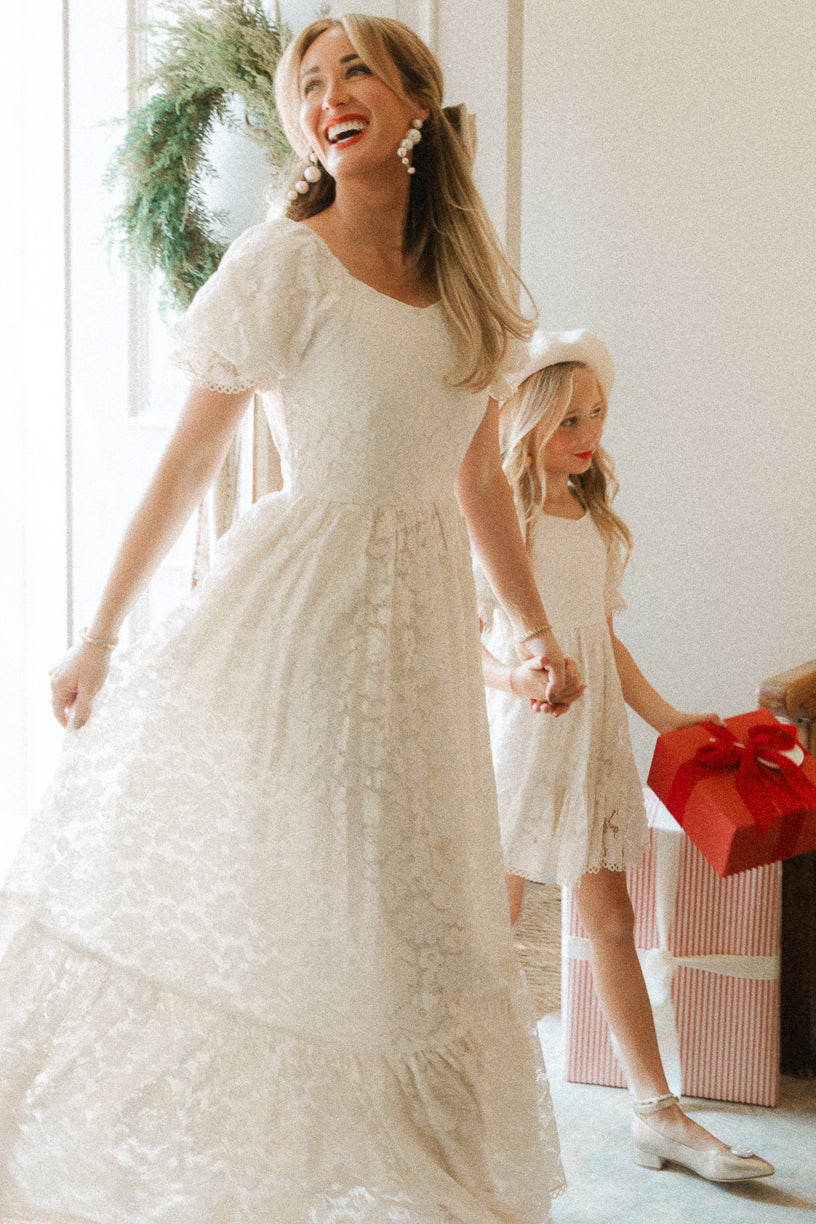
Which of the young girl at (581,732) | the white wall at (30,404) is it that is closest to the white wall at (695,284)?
the young girl at (581,732)

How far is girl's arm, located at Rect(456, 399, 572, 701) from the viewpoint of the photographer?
1.68 metres

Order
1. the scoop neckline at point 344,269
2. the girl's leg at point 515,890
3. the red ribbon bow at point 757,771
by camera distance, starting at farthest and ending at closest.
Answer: the girl's leg at point 515,890 < the red ribbon bow at point 757,771 < the scoop neckline at point 344,269

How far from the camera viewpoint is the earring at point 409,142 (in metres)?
1.50

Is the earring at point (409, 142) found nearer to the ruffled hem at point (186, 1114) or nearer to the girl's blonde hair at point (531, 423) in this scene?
the girl's blonde hair at point (531, 423)

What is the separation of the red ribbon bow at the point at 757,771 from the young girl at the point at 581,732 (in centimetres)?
15

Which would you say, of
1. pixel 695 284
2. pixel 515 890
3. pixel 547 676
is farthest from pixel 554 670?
pixel 695 284

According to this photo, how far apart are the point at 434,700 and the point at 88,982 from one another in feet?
1.64

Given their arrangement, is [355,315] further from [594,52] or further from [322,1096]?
[594,52]

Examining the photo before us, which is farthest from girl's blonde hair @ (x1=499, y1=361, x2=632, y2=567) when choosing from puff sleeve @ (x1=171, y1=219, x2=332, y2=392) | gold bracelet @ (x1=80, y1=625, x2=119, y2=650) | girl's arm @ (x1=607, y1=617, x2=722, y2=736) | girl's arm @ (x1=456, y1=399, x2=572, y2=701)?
gold bracelet @ (x1=80, y1=625, x2=119, y2=650)

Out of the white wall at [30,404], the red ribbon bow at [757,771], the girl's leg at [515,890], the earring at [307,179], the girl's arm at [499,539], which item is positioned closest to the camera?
the earring at [307,179]

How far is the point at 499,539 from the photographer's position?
1.71m

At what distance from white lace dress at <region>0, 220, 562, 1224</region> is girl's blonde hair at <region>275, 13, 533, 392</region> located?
0.07 m

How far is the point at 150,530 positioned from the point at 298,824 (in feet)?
1.22

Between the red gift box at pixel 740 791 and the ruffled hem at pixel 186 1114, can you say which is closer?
the ruffled hem at pixel 186 1114
